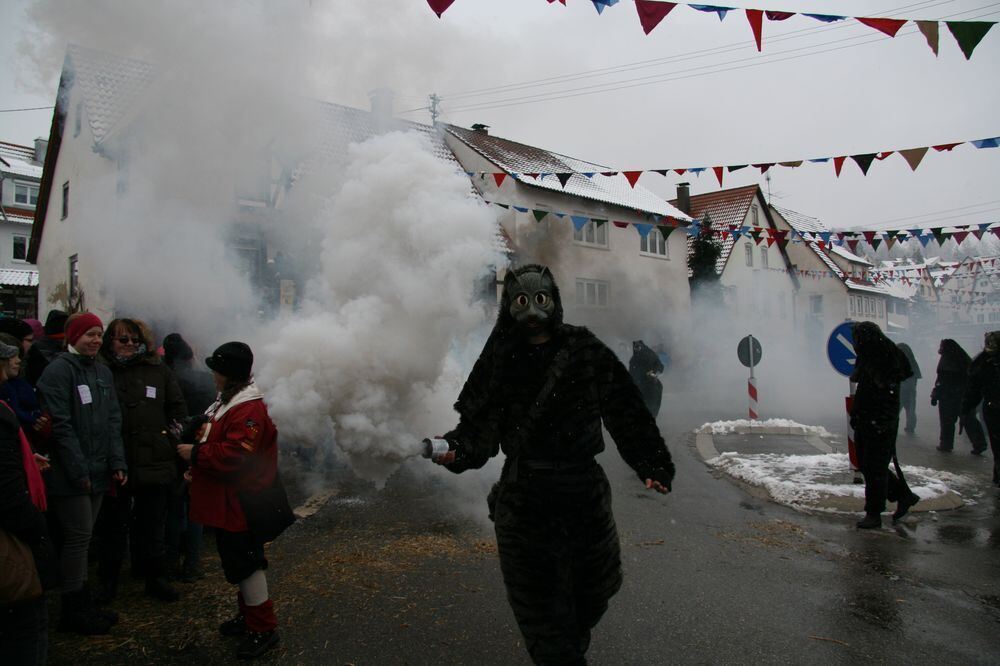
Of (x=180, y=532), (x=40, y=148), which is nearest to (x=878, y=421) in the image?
(x=180, y=532)

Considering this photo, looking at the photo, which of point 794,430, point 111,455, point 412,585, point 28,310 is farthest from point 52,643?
point 28,310

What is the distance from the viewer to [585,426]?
264cm

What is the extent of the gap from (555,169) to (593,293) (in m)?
4.86

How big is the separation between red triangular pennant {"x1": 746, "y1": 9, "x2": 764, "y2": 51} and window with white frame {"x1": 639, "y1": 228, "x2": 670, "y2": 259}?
20305mm

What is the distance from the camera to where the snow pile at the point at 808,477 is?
6367 millimetres

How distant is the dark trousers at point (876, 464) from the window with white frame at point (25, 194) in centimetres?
4356

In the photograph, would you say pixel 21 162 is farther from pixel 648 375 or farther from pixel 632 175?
pixel 648 375

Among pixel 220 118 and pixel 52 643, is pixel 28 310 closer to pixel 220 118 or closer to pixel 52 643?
pixel 220 118

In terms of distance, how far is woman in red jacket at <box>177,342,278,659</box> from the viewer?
315 centimetres

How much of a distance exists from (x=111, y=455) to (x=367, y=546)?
198 cm

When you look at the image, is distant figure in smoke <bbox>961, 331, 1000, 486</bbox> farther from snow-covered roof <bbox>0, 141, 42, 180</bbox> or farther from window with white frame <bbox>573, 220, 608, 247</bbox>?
snow-covered roof <bbox>0, 141, 42, 180</bbox>

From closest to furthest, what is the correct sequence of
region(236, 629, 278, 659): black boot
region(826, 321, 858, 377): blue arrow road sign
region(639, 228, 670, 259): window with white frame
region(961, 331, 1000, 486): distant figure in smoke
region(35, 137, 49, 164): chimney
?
region(236, 629, 278, 659): black boot → region(961, 331, 1000, 486): distant figure in smoke → region(826, 321, 858, 377): blue arrow road sign → region(639, 228, 670, 259): window with white frame → region(35, 137, 49, 164): chimney

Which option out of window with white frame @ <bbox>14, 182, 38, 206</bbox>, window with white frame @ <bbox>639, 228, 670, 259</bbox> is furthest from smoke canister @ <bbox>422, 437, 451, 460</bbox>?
window with white frame @ <bbox>14, 182, 38, 206</bbox>

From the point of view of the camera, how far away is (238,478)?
3186 millimetres
